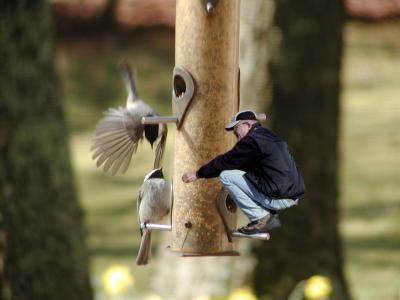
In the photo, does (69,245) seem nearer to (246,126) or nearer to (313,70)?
(313,70)

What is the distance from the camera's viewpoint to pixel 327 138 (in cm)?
816

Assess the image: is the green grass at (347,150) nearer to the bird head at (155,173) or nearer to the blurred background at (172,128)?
the blurred background at (172,128)

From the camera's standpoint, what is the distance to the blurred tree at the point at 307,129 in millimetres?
7945

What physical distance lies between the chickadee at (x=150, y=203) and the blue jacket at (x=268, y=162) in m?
0.85

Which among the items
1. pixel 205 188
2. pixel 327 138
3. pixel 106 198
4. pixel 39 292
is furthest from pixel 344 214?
pixel 205 188

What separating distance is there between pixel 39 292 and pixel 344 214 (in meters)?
6.66

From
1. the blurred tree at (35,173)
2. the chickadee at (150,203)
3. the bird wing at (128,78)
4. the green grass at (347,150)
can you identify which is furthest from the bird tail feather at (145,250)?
the green grass at (347,150)

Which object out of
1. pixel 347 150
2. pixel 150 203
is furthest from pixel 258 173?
pixel 347 150

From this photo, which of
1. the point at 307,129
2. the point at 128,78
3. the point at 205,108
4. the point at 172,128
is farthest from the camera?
the point at 172,128

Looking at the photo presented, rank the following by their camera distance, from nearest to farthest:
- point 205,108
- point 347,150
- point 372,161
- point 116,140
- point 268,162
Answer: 1. point 268,162
2. point 116,140
3. point 205,108
4. point 372,161
5. point 347,150

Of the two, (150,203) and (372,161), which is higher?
(150,203)

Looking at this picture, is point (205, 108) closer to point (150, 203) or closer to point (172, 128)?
point (150, 203)

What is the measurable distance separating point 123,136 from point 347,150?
12.7 m

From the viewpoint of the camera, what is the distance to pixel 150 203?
3.92 m
